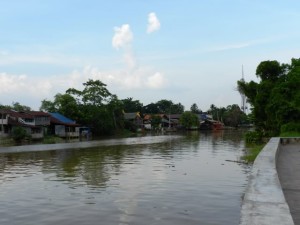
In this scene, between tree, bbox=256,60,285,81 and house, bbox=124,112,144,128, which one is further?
house, bbox=124,112,144,128

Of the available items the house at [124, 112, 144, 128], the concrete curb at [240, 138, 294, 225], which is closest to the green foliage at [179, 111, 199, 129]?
the house at [124, 112, 144, 128]

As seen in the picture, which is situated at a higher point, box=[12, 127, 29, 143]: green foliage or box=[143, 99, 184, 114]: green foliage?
box=[143, 99, 184, 114]: green foliage

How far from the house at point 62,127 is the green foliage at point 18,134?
1368 cm

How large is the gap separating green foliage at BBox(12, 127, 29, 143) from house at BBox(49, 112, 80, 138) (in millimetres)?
13676

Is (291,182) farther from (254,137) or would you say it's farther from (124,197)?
(254,137)

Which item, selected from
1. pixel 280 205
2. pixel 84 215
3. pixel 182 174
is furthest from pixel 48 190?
pixel 280 205

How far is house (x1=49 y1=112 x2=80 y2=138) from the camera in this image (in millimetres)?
66438

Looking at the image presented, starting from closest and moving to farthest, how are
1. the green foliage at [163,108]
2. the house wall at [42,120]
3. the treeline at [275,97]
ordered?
1. the treeline at [275,97]
2. the house wall at [42,120]
3. the green foliage at [163,108]

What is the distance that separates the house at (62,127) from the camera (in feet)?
218

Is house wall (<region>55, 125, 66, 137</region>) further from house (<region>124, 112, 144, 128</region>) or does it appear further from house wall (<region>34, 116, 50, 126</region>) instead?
house (<region>124, 112, 144, 128</region>)

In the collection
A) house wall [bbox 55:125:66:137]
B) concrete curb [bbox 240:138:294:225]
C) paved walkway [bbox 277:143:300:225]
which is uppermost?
house wall [bbox 55:125:66:137]

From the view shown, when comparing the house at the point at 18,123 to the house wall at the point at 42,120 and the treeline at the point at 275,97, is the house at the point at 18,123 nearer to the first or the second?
the house wall at the point at 42,120

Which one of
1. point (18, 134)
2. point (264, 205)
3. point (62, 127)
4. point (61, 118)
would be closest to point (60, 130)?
point (62, 127)

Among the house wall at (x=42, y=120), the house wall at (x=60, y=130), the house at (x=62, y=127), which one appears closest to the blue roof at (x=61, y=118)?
the house at (x=62, y=127)
